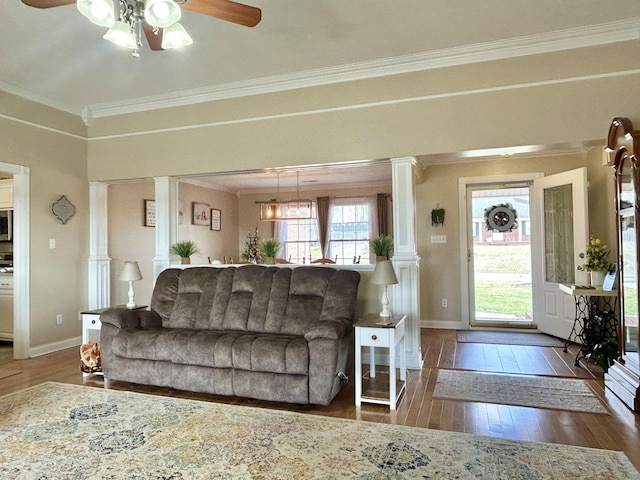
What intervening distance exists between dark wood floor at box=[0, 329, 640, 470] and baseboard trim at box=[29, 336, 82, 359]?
0.45ft

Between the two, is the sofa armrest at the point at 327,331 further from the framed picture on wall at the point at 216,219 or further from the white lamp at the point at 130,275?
the framed picture on wall at the point at 216,219

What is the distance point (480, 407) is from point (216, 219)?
21.7 ft

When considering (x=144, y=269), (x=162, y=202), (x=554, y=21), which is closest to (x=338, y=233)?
(x=144, y=269)

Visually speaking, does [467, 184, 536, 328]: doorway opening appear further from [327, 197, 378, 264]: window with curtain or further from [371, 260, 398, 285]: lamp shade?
[371, 260, 398, 285]: lamp shade

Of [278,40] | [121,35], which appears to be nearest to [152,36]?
[121,35]

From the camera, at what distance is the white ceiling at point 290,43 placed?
10.3 ft

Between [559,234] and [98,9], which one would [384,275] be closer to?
[98,9]

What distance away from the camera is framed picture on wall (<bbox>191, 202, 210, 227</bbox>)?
7812 millimetres

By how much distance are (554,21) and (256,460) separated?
382 centimetres

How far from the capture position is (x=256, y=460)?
2311mm

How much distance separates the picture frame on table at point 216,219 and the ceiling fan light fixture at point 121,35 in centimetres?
611

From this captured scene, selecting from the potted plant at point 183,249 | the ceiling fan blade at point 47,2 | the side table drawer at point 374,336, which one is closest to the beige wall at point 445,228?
the side table drawer at point 374,336

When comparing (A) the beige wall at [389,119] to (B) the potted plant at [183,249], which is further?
(B) the potted plant at [183,249]

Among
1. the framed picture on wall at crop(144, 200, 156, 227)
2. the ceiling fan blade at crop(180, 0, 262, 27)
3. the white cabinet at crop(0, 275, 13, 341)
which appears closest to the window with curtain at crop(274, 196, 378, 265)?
the framed picture on wall at crop(144, 200, 156, 227)
